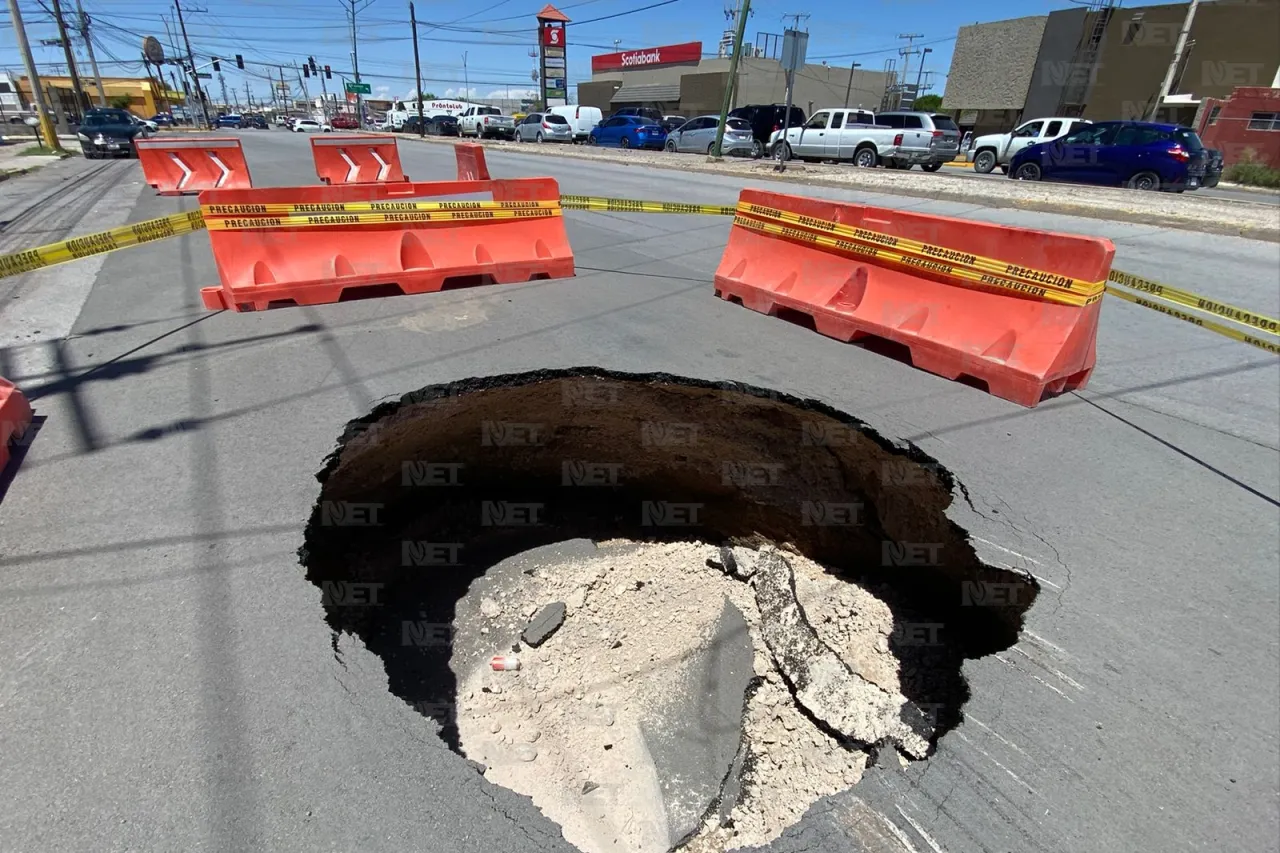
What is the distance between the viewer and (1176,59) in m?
30.1

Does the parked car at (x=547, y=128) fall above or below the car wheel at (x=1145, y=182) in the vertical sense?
above

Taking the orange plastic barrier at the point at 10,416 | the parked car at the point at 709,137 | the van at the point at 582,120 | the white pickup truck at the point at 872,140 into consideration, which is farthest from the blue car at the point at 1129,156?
the van at the point at 582,120

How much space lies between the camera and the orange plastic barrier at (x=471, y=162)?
11.1 meters

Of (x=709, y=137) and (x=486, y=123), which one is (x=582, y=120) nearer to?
(x=486, y=123)

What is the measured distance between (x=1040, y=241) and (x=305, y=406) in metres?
5.29

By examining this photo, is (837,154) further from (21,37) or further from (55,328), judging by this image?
(21,37)

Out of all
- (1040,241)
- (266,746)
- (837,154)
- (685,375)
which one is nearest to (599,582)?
(685,375)

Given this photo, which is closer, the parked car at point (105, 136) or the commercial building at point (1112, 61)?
the parked car at point (105, 136)

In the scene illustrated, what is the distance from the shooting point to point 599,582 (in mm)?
4516

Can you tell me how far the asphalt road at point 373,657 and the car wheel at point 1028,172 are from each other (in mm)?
15915

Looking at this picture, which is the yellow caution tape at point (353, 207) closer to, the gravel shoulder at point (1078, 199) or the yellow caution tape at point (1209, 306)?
the yellow caution tape at point (1209, 306)

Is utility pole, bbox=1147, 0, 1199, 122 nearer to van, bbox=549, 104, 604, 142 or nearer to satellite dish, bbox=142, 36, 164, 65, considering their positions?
van, bbox=549, 104, 604, 142

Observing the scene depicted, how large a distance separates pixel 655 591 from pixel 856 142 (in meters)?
23.9

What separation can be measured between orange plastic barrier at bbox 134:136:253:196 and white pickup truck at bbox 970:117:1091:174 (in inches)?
891
